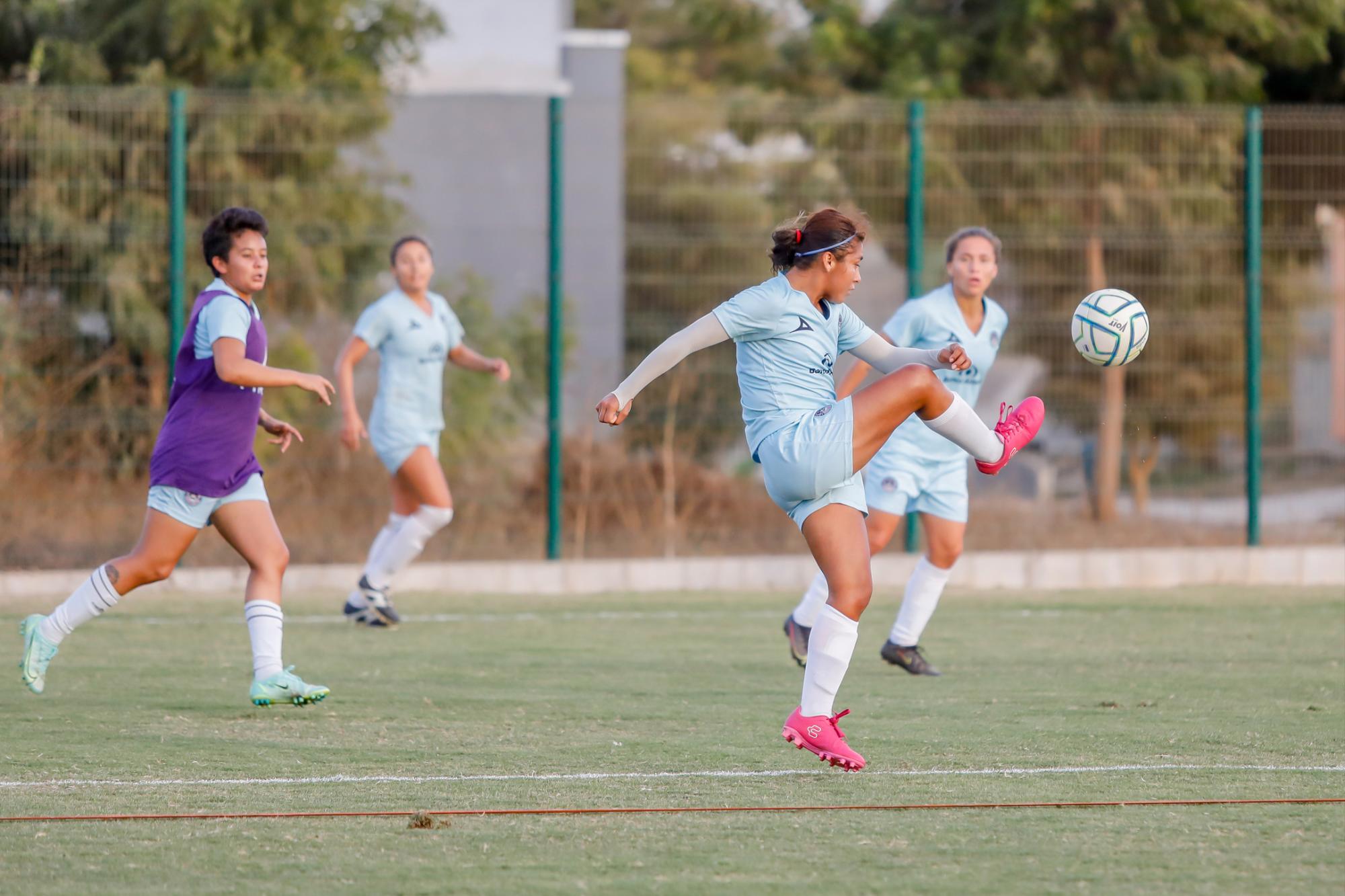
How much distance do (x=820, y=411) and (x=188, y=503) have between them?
8.30 ft

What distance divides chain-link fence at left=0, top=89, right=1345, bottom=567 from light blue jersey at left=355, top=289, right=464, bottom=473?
2065 millimetres

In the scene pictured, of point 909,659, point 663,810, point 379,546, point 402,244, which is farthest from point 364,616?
point 663,810

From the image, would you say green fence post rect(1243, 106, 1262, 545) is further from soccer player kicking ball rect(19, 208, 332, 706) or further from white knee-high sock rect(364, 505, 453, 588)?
soccer player kicking ball rect(19, 208, 332, 706)

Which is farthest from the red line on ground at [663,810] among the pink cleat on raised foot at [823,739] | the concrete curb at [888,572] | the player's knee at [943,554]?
the concrete curb at [888,572]

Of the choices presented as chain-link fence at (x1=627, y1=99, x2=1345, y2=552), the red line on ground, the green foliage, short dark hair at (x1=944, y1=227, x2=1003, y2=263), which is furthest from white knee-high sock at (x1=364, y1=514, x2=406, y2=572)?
the red line on ground

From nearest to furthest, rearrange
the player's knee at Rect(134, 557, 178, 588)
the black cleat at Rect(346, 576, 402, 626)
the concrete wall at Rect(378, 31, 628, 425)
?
the player's knee at Rect(134, 557, 178, 588) → the black cleat at Rect(346, 576, 402, 626) → the concrete wall at Rect(378, 31, 628, 425)

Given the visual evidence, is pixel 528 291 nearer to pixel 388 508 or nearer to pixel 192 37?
pixel 388 508

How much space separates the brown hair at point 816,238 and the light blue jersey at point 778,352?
0.08 meters

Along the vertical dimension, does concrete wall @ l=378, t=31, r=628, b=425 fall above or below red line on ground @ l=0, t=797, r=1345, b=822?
above

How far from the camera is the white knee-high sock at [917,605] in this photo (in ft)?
26.1

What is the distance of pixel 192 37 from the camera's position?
15.1m

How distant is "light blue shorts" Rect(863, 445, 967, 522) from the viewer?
810cm

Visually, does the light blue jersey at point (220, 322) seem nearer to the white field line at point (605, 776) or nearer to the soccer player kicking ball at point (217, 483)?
the soccer player kicking ball at point (217, 483)

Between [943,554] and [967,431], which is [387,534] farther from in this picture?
[967,431]
